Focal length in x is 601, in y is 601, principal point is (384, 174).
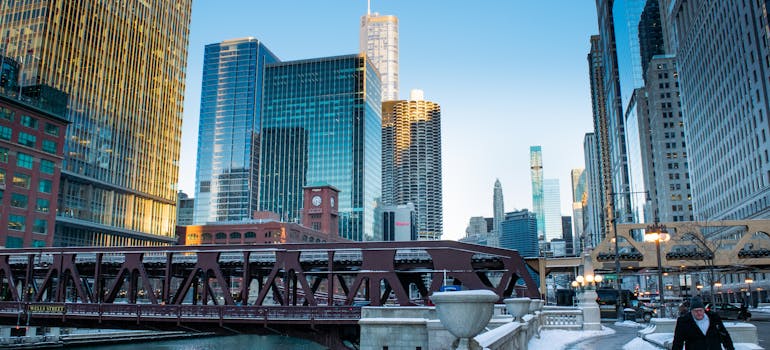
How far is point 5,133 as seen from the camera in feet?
263

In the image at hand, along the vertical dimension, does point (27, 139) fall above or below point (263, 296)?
above

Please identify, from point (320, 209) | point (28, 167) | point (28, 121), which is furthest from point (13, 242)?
point (320, 209)

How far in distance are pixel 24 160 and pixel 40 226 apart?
382 inches

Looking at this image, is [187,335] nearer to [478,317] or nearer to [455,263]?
[455,263]

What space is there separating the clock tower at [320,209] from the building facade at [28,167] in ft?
301

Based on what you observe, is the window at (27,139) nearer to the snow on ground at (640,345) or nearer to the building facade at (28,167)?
the building facade at (28,167)

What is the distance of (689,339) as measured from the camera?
8633 millimetres

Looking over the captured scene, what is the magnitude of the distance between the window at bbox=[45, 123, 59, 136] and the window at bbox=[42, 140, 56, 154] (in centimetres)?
130

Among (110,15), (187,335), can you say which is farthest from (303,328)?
(110,15)

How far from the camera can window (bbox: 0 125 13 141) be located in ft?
262

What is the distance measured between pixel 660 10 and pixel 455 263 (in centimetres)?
16865

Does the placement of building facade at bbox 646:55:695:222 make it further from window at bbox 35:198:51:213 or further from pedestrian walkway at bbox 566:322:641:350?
window at bbox 35:198:51:213

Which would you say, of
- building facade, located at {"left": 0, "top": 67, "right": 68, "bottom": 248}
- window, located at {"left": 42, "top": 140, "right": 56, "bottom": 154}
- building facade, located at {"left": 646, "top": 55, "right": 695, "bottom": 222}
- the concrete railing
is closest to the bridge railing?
the concrete railing

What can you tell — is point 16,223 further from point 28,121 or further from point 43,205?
point 28,121
